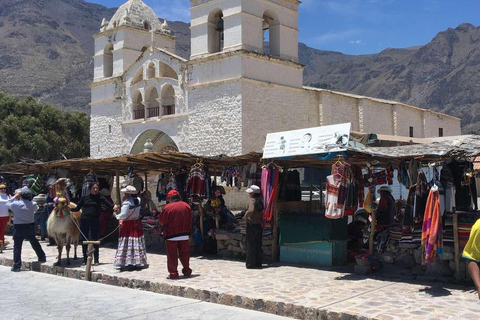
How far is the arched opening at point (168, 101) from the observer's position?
2536 centimetres

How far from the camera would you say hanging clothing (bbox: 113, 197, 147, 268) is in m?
9.25

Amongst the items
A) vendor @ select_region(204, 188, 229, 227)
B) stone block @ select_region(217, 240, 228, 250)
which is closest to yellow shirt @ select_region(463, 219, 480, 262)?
stone block @ select_region(217, 240, 228, 250)

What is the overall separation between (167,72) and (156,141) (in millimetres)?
3501

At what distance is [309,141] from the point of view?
8820mm

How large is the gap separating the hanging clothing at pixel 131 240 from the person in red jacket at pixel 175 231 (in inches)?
41.4

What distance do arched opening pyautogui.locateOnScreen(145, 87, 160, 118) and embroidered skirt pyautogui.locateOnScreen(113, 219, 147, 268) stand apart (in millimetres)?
17077

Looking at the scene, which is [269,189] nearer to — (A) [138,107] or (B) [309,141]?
(B) [309,141]

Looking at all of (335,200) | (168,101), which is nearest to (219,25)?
(168,101)

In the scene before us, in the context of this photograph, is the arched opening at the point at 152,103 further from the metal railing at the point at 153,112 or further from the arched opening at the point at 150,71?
the arched opening at the point at 150,71

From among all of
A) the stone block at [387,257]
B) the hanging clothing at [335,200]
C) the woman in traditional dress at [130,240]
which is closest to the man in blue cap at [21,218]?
the woman in traditional dress at [130,240]

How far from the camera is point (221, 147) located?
2250cm

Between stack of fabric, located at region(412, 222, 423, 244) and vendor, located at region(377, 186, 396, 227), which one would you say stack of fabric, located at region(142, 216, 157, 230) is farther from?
stack of fabric, located at region(412, 222, 423, 244)

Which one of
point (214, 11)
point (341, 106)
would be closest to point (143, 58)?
point (214, 11)

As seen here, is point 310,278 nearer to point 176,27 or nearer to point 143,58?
point 143,58
